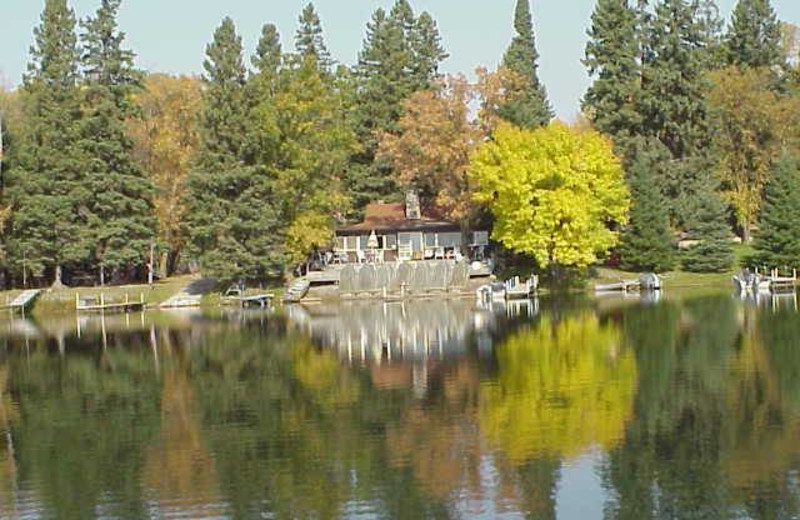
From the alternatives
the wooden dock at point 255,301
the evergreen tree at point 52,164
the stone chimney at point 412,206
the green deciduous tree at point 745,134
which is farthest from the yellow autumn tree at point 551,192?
the evergreen tree at point 52,164

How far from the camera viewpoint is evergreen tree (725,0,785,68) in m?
91.6

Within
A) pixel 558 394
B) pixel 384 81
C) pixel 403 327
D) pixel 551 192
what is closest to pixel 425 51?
pixel 384 81

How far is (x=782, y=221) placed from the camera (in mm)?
73250

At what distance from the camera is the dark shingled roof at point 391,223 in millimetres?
81500

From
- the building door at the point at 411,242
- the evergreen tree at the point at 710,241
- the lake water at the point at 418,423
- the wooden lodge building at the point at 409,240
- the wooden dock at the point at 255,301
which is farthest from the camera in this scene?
the building door at the point at 411,242

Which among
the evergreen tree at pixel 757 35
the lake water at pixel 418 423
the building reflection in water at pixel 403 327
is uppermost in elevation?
the evergreen tree at pixel 757 35

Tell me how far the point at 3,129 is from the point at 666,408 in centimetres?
5772

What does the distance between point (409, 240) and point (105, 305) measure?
19.9 m

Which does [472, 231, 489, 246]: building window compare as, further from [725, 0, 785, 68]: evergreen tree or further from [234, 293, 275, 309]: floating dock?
[725, 0, 785, 68]: evergreen tree

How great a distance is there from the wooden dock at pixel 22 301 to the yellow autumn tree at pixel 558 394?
35467 mm

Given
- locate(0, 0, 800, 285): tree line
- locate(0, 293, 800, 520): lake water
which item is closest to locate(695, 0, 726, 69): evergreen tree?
locate(0, 0, 800, 285): tree line

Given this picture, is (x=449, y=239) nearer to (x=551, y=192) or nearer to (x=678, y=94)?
(x=551, y=192)

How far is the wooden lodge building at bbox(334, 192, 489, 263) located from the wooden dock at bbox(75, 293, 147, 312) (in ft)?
45.1

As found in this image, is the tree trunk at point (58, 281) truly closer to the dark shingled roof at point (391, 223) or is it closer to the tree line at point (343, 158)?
the tree line at point (343, 158)
